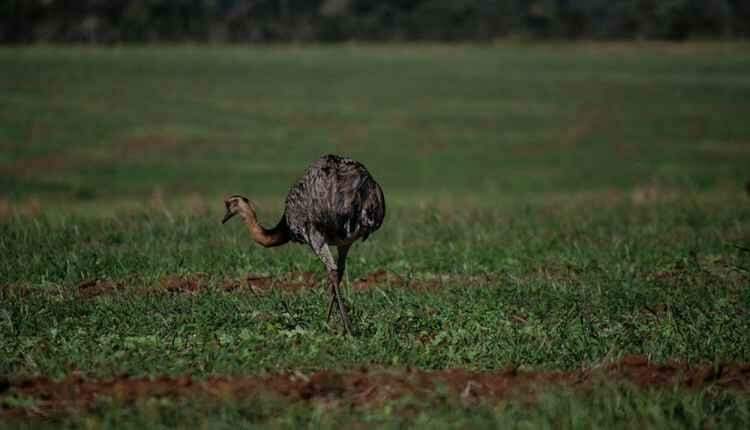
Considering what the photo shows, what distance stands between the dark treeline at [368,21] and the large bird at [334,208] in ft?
278

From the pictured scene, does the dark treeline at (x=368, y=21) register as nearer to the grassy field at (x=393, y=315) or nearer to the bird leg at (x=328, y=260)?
the grassy field at (x=393, y=315)

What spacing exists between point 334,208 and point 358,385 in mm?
2574

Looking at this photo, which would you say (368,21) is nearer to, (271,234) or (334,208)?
(271,234)

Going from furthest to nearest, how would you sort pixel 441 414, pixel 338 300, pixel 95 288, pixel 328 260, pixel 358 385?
1. pixel 95 288
2. pixel 328 260
3. pixel 338 300
4. pixel 358 385
5. pixel 441 414

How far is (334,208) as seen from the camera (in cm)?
911

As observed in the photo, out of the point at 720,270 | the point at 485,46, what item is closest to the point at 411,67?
the point at 485,46

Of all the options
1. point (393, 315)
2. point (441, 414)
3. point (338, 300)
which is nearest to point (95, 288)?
point (338, 300)

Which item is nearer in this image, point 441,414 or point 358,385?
point 441,414

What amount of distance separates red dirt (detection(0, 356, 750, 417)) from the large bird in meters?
2.02

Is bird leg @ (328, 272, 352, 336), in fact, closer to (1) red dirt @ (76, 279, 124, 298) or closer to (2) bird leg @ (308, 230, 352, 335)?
(2) bird leg @ (308, 230, 352, 335)

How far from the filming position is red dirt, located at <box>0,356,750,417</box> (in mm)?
6496

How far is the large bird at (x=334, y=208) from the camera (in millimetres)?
9102

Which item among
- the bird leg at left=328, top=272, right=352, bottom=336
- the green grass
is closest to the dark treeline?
the bird leg at left=328, top=272, right=352, bottom=336

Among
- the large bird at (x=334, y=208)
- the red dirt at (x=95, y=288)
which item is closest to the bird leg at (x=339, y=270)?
the large bird at (x=334, y=208)
